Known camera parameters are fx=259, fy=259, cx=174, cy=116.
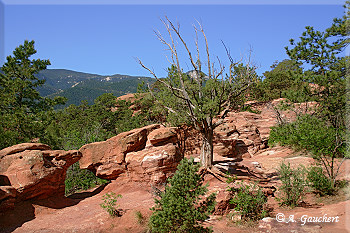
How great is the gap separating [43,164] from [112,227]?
465 cm

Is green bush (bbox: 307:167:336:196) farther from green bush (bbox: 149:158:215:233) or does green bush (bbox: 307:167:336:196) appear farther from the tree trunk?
green bush (bbox: 149:158:215:233)

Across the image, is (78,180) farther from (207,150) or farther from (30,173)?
(207,150)

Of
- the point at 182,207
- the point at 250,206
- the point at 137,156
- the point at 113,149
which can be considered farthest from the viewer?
the point at 113,149

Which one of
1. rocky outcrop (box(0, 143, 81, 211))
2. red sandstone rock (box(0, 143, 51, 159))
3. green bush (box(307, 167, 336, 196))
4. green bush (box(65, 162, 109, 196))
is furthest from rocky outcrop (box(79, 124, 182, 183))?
green bush (box(307, 167, 336, 196))

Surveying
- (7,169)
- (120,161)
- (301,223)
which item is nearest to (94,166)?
(120,161)

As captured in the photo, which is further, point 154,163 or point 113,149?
point 113,149

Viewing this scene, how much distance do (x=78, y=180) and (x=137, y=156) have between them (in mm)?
6244

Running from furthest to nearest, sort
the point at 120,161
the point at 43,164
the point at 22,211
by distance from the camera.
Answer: the point at 120,161 < the point at 43,164 < the point at 22,211

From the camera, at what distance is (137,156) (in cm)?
1361

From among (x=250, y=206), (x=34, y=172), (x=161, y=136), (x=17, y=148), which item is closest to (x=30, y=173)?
(x=34, y=172)

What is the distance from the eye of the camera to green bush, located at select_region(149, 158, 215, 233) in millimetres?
6719

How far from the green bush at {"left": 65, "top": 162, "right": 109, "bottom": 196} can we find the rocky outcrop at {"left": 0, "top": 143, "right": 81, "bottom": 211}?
197 inches

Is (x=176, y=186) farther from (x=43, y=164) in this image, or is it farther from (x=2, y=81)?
(x=2, y=81)

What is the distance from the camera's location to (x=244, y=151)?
20.1 m
